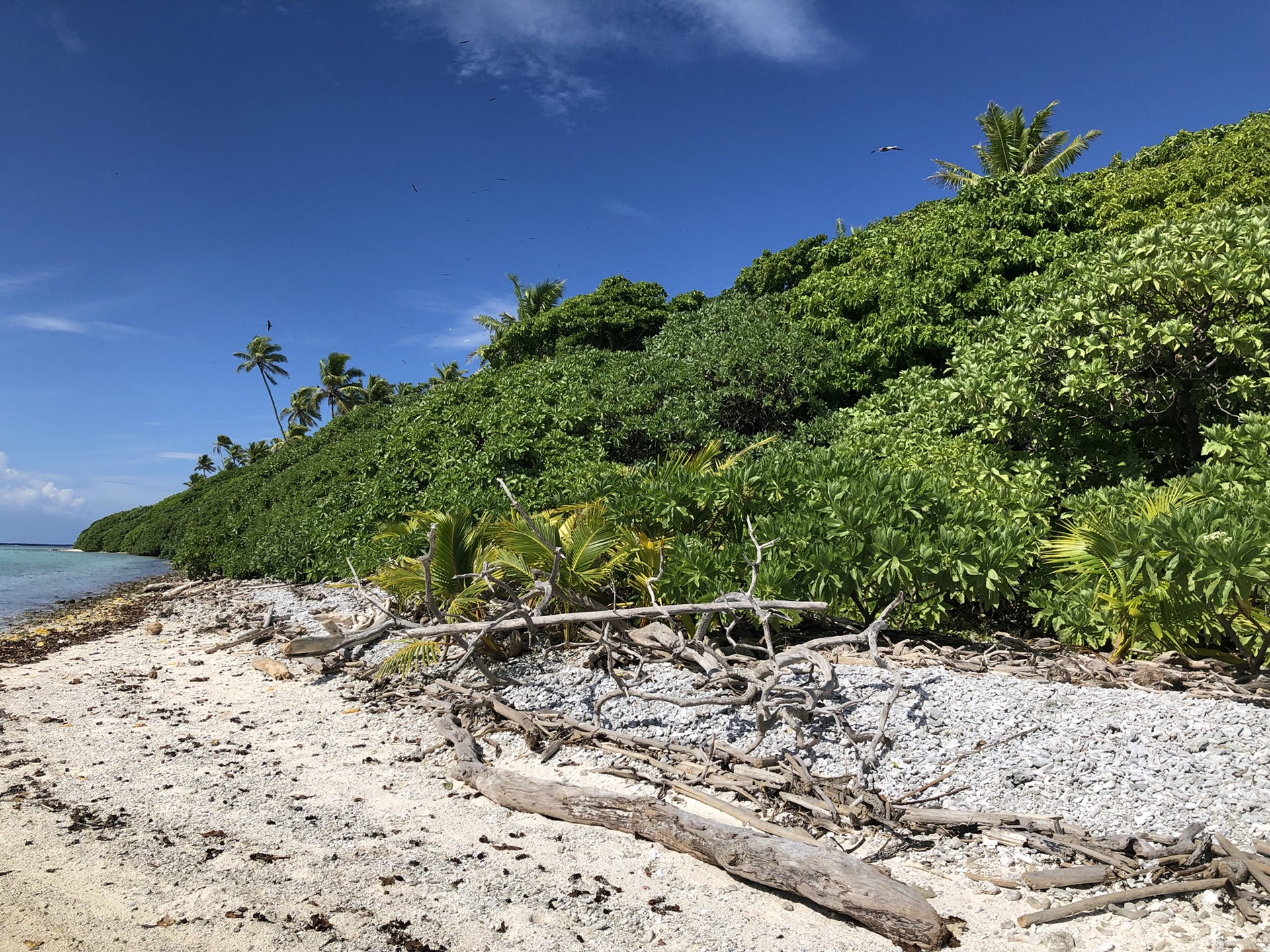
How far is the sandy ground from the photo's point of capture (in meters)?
3.12

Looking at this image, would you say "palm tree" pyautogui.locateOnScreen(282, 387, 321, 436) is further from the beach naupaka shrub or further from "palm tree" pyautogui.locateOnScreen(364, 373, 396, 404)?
the beach naupaka shrub

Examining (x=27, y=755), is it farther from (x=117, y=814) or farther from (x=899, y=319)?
(x=899, y=319)

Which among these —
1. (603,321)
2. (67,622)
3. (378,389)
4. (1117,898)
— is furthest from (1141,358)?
Result: (378,389)

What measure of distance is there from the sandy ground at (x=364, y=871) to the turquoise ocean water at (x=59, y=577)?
12.8 m

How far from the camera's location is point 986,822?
382 centimetres

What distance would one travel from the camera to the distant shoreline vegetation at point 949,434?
618 centimetres

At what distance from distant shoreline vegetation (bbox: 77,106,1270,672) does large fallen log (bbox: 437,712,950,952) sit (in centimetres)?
247

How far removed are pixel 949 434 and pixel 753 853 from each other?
745cm

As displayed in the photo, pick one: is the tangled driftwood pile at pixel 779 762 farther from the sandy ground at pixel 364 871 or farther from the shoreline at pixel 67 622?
the shoreline at pixel 67 622

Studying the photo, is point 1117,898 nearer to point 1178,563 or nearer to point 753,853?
point 753,853

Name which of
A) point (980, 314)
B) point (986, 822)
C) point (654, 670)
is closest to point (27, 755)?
point (654, 670)

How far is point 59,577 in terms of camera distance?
28.4m

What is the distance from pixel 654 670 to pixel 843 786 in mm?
2155

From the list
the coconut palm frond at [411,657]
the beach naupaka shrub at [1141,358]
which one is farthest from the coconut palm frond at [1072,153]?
the coconut palm frond at [411,657]
